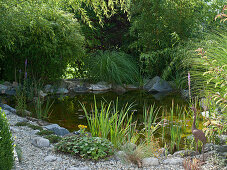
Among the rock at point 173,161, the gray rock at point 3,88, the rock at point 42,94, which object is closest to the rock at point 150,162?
the rock at point 173,161

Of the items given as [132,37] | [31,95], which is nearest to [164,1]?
[132,37]

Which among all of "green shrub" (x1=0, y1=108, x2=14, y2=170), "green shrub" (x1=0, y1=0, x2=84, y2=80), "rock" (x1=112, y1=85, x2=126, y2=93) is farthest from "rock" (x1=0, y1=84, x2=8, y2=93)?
"green shrub" (x1=0, y1=108, x2=14, y2=170)

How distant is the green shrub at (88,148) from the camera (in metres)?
3.25

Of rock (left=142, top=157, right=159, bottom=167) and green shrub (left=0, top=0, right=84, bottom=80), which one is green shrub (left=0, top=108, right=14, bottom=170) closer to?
rock (left=142, top=157, right=159, bottom=167)

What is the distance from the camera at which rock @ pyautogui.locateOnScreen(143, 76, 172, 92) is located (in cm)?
843

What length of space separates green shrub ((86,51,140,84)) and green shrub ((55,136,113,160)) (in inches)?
205

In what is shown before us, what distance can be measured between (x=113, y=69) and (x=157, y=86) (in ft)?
4.44

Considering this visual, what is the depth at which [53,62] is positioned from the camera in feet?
25.8

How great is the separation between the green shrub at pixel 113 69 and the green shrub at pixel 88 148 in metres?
5.20

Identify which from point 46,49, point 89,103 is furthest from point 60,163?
point 46,49

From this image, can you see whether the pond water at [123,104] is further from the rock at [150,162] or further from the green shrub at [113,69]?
the rock at [150,162]

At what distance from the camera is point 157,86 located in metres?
8.47

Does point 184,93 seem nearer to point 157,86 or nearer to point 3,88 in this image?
point 157,86

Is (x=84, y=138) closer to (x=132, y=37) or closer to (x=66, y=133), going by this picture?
(x=66, y=133)
